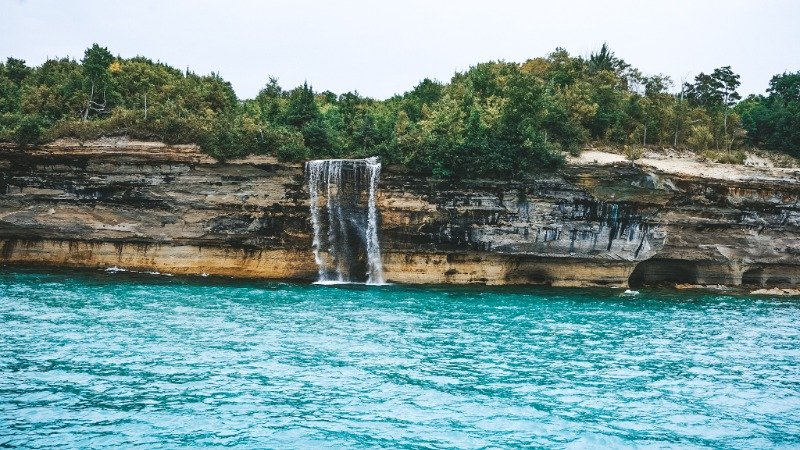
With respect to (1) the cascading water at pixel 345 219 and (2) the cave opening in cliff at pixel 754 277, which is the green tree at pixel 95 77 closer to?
(1) the cascading water at pixel 345 219

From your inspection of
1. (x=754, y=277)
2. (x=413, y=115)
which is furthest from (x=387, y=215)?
(x=754, y=277)

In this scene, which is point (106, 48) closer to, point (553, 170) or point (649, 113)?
point (553, 170)

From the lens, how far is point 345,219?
31656 millimetres

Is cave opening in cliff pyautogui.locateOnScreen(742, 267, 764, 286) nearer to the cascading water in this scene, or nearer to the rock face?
the rock face

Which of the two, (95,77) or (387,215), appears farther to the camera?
(95,77)

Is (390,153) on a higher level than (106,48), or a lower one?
lower

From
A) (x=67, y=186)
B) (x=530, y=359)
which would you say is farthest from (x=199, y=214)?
(x=530, y=359)

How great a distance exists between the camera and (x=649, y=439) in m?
11.4

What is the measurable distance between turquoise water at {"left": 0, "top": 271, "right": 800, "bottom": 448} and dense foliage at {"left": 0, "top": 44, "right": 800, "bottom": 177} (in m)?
9.07

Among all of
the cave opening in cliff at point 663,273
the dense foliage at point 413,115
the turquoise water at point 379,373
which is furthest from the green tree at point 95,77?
the cave opening in cliff at point 663,273

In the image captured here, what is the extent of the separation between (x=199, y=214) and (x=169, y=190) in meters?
1.86

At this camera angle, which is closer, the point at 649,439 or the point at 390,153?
the point at 649,439

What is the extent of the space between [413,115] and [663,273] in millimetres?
19270

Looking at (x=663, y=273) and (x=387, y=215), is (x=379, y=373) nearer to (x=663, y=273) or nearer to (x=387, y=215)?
(x=387, y=215)
